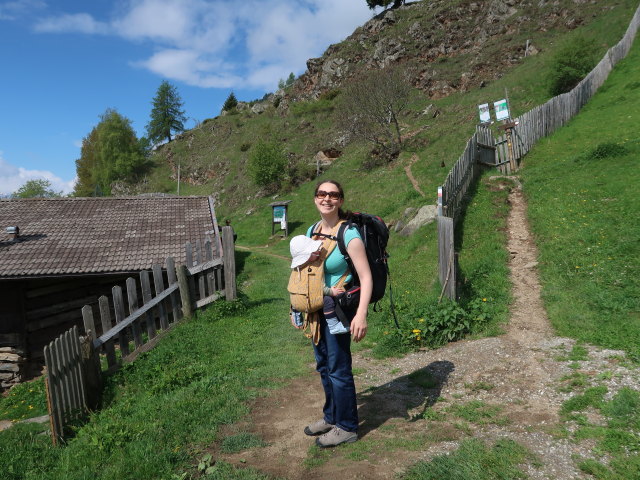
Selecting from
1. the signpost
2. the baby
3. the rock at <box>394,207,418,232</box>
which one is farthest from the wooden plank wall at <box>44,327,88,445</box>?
the signpost

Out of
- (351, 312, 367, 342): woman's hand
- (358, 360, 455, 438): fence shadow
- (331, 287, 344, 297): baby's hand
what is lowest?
(358, 360, 455, 438): fence shadow

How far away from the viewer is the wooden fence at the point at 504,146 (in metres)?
7.43

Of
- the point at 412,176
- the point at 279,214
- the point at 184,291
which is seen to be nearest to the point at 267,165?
the point at 279,214

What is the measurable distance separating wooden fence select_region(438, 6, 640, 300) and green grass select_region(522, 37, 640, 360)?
769mm

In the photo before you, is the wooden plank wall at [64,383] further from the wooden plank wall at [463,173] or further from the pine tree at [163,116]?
the pine tree at [163,116]

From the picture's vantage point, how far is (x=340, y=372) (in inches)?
136

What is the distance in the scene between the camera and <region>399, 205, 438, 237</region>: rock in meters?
11.8

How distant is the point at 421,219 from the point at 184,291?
23.3 feet

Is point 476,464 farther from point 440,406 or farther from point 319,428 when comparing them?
point 319,428

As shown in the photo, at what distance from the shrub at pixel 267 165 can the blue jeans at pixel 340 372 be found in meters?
28.3

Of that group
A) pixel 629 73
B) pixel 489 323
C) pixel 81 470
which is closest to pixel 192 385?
pixel 81 470

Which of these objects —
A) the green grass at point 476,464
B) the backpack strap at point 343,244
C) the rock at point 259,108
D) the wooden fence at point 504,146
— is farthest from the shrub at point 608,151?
the rock at point 259,108

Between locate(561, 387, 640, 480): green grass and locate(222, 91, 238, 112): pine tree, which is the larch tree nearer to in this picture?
locate(222, 91, 238, 112): pine tree

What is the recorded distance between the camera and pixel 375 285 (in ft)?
11.0
